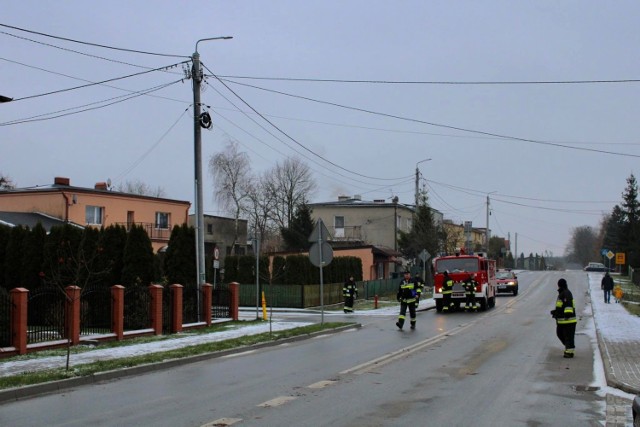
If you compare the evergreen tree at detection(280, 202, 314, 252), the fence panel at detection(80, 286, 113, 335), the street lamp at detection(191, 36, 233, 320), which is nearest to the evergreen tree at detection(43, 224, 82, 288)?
the fence panel at detection(80, 286, 113, 335)

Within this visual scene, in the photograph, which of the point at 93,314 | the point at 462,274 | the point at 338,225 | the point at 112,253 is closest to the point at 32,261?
the point at 112,253

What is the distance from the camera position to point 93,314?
19.0m

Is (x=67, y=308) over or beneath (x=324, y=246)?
beneath

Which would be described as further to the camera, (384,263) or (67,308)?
(384,263)

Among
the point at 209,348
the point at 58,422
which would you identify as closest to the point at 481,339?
the point at 209,348

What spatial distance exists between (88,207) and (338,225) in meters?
31.1

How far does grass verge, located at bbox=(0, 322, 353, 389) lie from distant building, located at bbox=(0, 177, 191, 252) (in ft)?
87.7

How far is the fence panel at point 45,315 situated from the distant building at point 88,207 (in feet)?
84.5

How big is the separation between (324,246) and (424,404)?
12.8 meters

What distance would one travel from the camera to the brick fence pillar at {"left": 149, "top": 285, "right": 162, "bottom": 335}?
20.3 m

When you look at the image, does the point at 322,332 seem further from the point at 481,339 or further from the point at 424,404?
the point at 424,404

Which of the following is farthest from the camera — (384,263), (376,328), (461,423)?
(384,263)

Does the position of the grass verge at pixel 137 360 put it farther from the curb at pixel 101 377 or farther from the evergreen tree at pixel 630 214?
the evergreen tree at pixel 630 214

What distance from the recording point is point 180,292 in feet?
70.8
